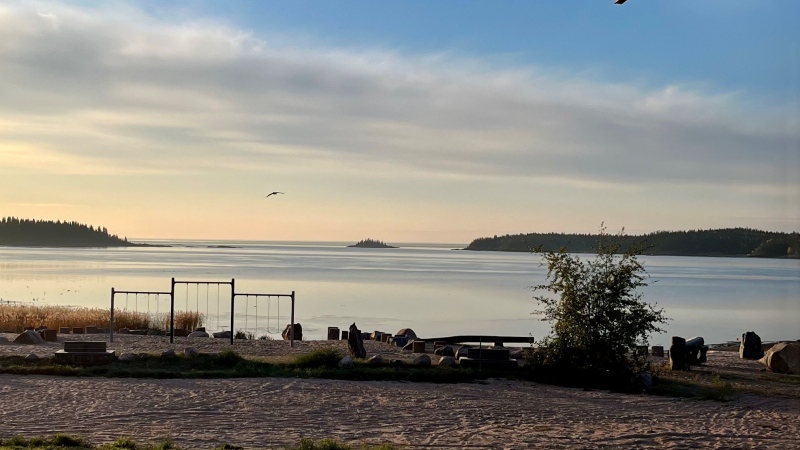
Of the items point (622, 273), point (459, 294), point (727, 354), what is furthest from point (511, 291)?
point (622, 273)

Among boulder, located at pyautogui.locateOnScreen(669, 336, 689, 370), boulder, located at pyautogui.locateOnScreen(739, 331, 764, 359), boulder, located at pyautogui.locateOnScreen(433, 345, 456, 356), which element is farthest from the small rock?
boulder, located at pyautogui.locateOnScreen(739, 331, 764, 359)

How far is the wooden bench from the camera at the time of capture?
1727 centimetres

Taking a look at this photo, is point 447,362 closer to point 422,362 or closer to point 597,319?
point 422,362

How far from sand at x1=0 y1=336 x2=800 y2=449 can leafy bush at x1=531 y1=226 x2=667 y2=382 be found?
3.55ft

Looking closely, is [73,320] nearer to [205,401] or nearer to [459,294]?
[205,401]

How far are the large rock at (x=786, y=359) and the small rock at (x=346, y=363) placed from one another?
32.0ft

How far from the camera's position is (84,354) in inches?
680

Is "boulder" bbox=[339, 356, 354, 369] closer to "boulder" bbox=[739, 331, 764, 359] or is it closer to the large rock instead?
the large rock

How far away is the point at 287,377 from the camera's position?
16.5 m

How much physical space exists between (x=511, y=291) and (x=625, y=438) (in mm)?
55862

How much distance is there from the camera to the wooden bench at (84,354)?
1727 cm

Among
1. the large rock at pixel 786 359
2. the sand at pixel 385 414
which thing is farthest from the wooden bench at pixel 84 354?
the large rock at pixel 786 359

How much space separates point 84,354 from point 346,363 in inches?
199

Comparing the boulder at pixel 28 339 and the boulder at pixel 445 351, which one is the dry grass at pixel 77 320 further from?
the boulder at pixel 445 351
